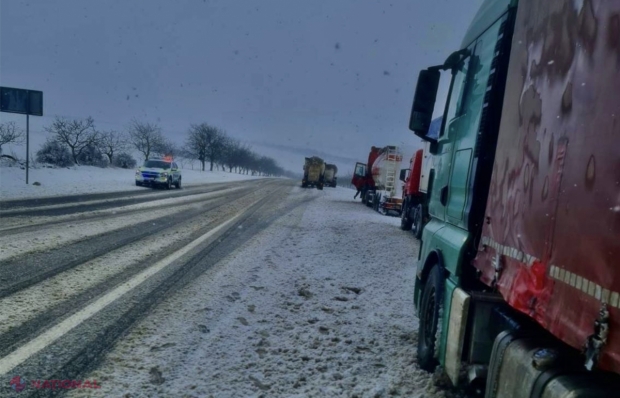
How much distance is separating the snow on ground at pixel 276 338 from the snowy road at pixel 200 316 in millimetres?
17

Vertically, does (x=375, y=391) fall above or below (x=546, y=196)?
below

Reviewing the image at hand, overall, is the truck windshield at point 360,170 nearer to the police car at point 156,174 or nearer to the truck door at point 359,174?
the truck door at point 359,174

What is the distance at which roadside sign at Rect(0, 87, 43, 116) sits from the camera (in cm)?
2288

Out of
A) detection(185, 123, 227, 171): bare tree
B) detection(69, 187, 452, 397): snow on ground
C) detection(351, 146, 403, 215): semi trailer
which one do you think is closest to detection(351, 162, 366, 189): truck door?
detection(351, 146, 403, 215): semi trailer

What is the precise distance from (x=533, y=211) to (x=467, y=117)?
1.76 meters

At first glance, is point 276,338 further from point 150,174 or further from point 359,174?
point 359,174

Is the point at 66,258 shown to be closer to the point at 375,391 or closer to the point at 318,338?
the point at 318,338

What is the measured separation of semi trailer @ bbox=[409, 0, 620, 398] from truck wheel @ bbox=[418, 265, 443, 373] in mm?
19

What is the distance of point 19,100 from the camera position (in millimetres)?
23016

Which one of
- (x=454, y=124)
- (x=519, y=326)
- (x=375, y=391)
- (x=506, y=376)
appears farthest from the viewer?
(x=454, y=124)

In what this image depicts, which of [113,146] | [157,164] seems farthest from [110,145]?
[157,164]

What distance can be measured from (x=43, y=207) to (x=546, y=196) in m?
15.5

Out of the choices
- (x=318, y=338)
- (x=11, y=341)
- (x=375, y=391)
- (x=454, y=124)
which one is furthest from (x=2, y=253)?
(x=454, y=124)

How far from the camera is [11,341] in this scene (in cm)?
401
